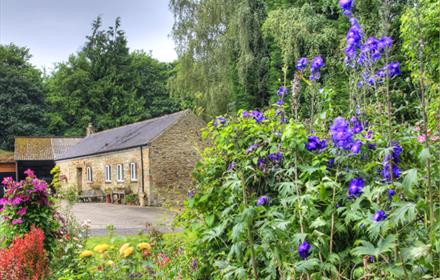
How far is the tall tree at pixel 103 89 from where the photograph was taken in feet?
162

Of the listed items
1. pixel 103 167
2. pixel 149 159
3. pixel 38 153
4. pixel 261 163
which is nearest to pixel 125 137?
pixel 103 167

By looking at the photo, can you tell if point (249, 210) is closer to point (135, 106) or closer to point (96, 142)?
point (96, 142)

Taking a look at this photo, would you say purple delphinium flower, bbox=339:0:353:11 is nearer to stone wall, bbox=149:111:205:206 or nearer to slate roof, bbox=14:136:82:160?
stone wall, bbox=149:111:205:206

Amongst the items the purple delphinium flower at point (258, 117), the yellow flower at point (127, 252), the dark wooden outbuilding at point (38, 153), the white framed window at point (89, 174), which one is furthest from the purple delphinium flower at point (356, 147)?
the dark wooden outbuilding at point (38, 153)

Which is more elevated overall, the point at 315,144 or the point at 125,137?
the point at 125,137

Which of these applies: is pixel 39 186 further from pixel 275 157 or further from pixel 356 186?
Answer: pixel 356 186

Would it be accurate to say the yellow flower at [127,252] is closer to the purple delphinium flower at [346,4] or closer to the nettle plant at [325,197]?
the nettle plant at [325,197]

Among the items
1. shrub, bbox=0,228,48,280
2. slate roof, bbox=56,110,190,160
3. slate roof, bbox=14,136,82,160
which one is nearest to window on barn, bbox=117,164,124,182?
slate roof, bbox=56,110,190,160

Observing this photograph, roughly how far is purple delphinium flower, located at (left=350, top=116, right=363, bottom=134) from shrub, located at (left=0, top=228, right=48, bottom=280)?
113 inches

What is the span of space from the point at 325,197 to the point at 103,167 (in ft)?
93.7

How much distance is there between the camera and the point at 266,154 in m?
3.68

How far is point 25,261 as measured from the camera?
408 centimetres

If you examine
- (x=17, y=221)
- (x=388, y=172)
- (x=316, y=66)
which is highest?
(x=316, y=66)

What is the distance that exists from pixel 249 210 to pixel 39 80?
53844 millimetres
